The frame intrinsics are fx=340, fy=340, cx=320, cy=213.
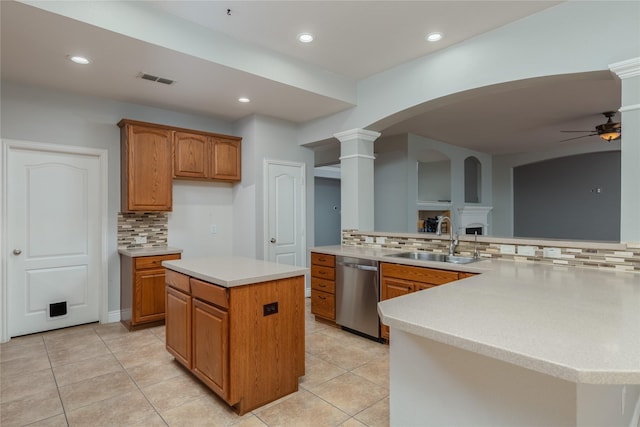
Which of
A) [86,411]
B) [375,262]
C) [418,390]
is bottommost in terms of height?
[86,411]

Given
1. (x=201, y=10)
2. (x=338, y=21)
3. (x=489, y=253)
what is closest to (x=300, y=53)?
(x=338, y=21)

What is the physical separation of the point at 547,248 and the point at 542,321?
1.75 meters

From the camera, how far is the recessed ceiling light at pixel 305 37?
10.1ft

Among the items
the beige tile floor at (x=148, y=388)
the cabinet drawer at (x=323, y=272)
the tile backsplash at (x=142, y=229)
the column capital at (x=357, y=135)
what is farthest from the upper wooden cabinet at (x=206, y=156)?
the beige tile floor at (x=148, y=388)

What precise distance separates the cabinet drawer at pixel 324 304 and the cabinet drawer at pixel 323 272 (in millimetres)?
192

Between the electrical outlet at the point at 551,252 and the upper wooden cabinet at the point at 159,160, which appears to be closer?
the electrical outlet at the point at 551,252

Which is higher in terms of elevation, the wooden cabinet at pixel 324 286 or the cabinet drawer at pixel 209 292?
the cabinet drawer at pixel 209 292

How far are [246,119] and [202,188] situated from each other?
1.14 m

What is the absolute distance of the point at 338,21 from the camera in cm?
285

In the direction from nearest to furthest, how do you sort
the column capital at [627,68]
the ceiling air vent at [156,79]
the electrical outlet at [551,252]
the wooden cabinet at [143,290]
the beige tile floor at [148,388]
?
the beige tile floor at [148,388], the column capital at [627,68], the electrical outlet at [551,252], the ceiling air vent at [156,79], the wooden cabinet at [143,290]

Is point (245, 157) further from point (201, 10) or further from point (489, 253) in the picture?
point (489, 253)

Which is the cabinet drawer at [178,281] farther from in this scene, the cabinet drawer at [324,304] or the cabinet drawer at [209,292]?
the cabinet drawer at [324,304]

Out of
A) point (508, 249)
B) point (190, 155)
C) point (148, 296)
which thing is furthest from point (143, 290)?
point (508, 249)

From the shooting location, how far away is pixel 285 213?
16.0 ft
